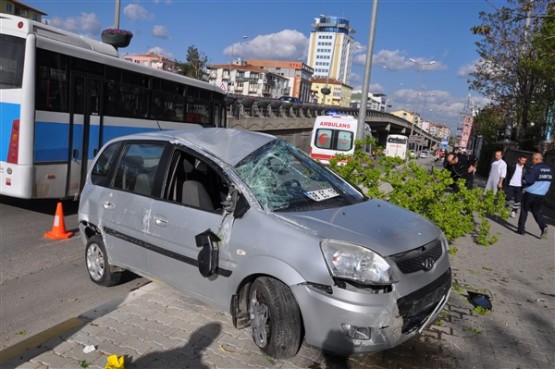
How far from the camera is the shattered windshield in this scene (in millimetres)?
3697

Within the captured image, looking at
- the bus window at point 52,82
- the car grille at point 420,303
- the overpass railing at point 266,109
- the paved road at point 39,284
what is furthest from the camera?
the overpass railing at point 266,109

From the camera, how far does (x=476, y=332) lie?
161 inches

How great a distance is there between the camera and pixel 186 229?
3.81 meters

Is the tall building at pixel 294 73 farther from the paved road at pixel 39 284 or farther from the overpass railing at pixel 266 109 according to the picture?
the paved road at pixel 39 284

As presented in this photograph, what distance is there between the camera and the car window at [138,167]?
4.32m

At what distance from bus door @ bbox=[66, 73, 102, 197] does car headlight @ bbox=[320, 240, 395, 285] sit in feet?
21.3

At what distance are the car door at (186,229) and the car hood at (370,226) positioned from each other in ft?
2.21

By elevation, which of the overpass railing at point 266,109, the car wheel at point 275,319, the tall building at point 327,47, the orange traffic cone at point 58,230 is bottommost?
the orange traffic cone at point 58,230

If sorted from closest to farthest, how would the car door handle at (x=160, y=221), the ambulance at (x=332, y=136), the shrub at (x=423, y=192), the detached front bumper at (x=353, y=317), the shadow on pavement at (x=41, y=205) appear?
1. the detached front bumper at (x=353, y=317)
2. the car door handle at (x=160, y=221)
3. the shrub at (x=423, y=192)
4. the shadow on pavement at (x=41, y=205)
5. the ambulance at (x=332, y=136)

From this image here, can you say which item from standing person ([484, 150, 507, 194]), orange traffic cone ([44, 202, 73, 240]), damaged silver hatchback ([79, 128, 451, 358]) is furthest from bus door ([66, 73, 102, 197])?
standing person ([484, 150, 507, 194])

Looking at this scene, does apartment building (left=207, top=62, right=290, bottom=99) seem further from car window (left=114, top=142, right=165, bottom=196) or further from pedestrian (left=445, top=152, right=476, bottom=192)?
car window (left=114, top=142, right=165, bottom=196)

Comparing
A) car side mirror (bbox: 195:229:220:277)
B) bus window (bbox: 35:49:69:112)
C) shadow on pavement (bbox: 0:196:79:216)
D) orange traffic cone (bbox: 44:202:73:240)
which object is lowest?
shadow on pavement (bbox: 0:196:79:216)

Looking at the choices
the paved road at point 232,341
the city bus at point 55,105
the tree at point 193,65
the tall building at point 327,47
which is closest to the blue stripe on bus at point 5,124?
the city bus at point 55,105

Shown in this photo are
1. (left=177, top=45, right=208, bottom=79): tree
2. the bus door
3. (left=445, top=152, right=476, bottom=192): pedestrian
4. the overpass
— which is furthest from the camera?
(left=177, top=45, right=208, bottom=79): tree
